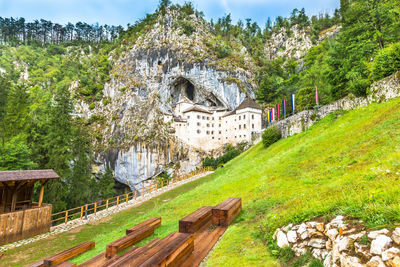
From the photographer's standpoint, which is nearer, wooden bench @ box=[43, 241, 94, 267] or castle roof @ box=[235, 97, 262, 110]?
wooden bench @ box=[43, 241, 94, 267]

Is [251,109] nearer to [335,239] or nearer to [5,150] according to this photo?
[5,150]

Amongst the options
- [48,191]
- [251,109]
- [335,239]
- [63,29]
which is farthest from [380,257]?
[63,29]

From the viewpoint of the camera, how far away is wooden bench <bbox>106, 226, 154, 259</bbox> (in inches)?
157

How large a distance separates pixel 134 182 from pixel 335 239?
171 ft

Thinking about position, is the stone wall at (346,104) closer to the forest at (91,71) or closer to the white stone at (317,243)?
the forest at (91,71)

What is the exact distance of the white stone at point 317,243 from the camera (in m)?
2.90

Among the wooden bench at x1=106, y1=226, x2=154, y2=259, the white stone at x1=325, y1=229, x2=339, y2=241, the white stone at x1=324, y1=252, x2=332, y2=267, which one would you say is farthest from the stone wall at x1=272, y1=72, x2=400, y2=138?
the wooden bench at x1=106, y1=226, x2=154, y2=259

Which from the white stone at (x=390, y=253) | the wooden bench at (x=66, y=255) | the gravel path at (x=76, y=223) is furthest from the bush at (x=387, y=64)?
the gravel path at (x=76, y=223)

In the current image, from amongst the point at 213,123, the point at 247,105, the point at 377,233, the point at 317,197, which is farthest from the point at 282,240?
the point at 213,123

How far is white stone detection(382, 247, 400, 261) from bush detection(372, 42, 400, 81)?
16.3m

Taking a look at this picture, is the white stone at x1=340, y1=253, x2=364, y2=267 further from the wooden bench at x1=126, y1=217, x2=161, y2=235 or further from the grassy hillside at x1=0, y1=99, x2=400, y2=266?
the wooden bench at x1=126, y1=217, x2=161, y2=235

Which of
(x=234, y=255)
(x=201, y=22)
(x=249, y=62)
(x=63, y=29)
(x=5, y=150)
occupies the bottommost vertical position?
(x=234, y=255)

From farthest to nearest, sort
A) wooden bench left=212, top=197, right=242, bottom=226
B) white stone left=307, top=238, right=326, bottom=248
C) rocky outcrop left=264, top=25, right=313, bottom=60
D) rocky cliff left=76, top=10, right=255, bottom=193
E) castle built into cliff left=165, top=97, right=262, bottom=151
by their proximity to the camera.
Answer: rocky outcrop left=264, top=25, right=313, bottom=60 → castle built into cliff left=165, top=97, right=262, bottom=151 → rocky cliff left=76, top=10, right=255, bottom=193 → wooden bench left=212, top=197, right=242, bottom=226 → white stone left=307, top=238, right=326, bottom=248

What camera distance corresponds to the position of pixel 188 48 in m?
59.5
